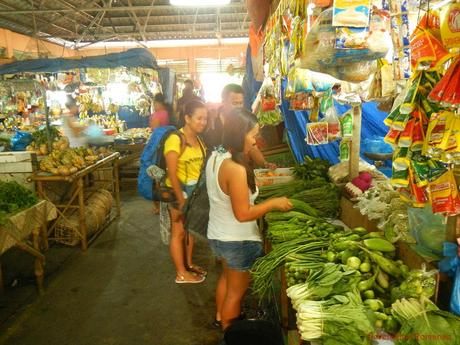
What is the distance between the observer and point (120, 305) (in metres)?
3.57

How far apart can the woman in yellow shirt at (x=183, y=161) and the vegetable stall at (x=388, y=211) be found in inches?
44.6

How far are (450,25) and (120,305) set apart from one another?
3449mm

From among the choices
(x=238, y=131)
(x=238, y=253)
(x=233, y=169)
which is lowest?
(x=238, y=253)

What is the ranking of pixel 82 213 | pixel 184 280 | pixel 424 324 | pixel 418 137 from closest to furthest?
pixel 424 324
pixel 418 137
pixel 184 280
pixel 82 213

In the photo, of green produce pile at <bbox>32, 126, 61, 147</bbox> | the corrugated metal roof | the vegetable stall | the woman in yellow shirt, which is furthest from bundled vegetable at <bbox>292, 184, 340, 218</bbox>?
the corrugated metal roof

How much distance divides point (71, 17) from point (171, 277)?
10.9 meters

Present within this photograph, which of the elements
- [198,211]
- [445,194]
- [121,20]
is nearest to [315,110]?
[198,211]

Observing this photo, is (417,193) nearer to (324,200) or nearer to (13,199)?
(324,200)

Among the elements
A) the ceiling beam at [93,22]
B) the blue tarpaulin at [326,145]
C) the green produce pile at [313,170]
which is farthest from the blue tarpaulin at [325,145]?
the ceiling beam at [93,22]

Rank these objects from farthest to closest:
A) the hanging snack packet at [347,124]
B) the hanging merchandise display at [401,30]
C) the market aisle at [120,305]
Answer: the market aisle at [120,305]
the hanging snack packet at [347,124]
the hanging merchandise display at [401,30]

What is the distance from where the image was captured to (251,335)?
90.7 inches

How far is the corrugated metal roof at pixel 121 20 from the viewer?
10.4 meters

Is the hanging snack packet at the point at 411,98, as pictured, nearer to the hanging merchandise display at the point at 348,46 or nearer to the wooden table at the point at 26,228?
the hanging merchandise display at the point at 348,46

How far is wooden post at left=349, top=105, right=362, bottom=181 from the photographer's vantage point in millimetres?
2846
